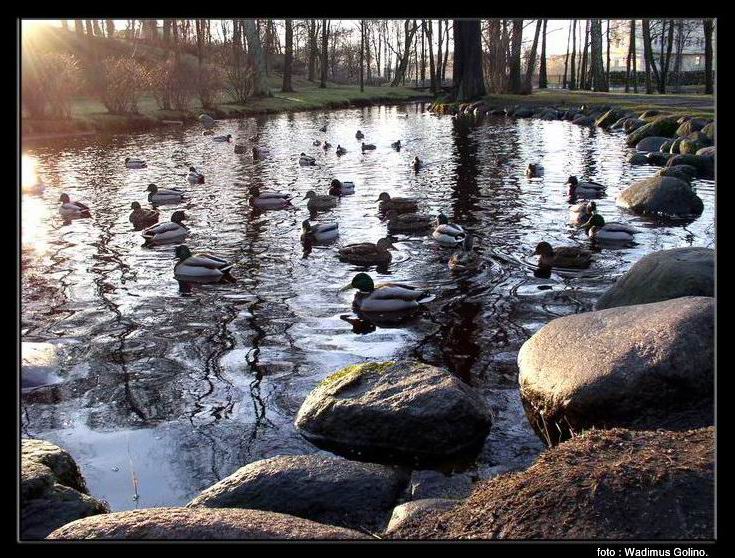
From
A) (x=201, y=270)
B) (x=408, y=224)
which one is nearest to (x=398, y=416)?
(x=201, y=270)

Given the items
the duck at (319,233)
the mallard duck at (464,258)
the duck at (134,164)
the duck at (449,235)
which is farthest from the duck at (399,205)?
the duck at (134,164)

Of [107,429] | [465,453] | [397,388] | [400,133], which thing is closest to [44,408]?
[107,429]

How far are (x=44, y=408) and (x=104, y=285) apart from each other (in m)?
3.57

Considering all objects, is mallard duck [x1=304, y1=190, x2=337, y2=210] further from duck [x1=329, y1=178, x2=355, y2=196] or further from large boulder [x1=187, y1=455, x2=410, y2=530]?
large boulder [x1=187, y1=455, x2=410, y2=530]

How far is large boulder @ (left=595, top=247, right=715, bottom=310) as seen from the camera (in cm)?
638

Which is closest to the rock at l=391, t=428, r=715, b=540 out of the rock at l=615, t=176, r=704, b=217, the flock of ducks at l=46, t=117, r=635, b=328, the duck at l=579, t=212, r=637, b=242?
the flock of ducks at l=46, t=117, r=635, b=328

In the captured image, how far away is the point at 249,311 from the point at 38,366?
229cm

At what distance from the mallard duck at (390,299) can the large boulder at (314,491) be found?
3.39 metres

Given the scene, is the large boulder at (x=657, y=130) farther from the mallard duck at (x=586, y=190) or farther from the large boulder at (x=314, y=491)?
the large boulder at (x=314, y=491)

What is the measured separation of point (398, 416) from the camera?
5.03 metres

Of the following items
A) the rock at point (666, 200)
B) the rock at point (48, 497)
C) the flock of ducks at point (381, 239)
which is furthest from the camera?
the rock at point (666, 200)

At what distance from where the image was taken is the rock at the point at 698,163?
1661cm

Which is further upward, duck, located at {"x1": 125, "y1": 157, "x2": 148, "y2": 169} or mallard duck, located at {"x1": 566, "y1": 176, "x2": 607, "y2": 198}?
duck, located at {"x1": 125, "y1": 157, "x2": 148, "y2": 169}

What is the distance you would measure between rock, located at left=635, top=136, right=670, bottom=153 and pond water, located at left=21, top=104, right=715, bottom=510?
11.0ft
